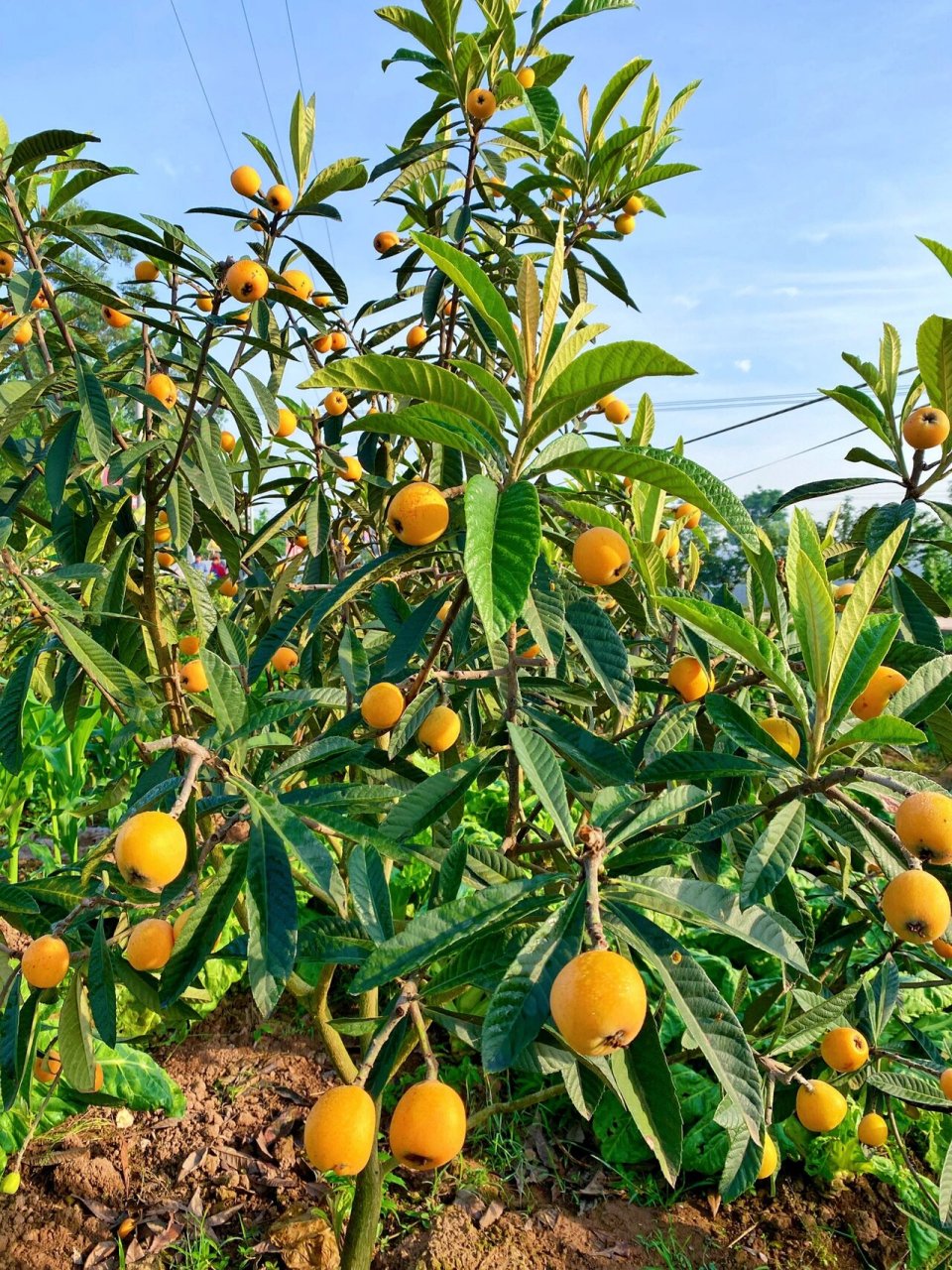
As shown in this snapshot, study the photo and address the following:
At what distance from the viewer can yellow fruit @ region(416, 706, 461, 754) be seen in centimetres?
116

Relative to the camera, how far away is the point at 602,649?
101 cm

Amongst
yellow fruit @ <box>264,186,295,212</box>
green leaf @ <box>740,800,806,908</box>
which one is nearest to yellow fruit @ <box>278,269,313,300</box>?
yellow fruit @ <box>264,186,295,212</box>

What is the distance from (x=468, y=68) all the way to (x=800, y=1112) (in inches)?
84.6

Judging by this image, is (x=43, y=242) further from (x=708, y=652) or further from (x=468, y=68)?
(x=708, y=652)

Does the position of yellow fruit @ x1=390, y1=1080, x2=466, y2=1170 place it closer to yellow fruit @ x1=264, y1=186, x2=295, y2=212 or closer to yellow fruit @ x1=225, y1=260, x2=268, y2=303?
yellow fruit @ x1=225, y1=260, x2=268, y2=303

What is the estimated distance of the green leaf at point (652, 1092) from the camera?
0.82 meters

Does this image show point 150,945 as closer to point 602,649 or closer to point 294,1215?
point 602,649

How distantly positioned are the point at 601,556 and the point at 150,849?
1.86 feet

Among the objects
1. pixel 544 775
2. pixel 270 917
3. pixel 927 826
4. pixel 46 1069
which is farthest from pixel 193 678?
pixel 927 826

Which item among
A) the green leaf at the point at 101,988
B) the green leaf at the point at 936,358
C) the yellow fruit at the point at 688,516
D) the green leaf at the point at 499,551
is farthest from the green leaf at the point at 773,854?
the yellow fruit at the point at 688,516

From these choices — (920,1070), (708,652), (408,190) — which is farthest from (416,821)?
(408,190)

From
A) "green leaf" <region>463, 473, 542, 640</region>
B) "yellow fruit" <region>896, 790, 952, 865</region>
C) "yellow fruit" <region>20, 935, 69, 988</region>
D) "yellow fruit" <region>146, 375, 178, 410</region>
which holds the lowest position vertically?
"yellow fruit" <region>20, 935, 69, 988</region>

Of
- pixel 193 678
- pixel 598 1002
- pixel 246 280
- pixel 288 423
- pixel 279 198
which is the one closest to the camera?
pixel 598 1002

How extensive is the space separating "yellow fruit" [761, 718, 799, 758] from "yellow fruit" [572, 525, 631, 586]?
0.34 m
